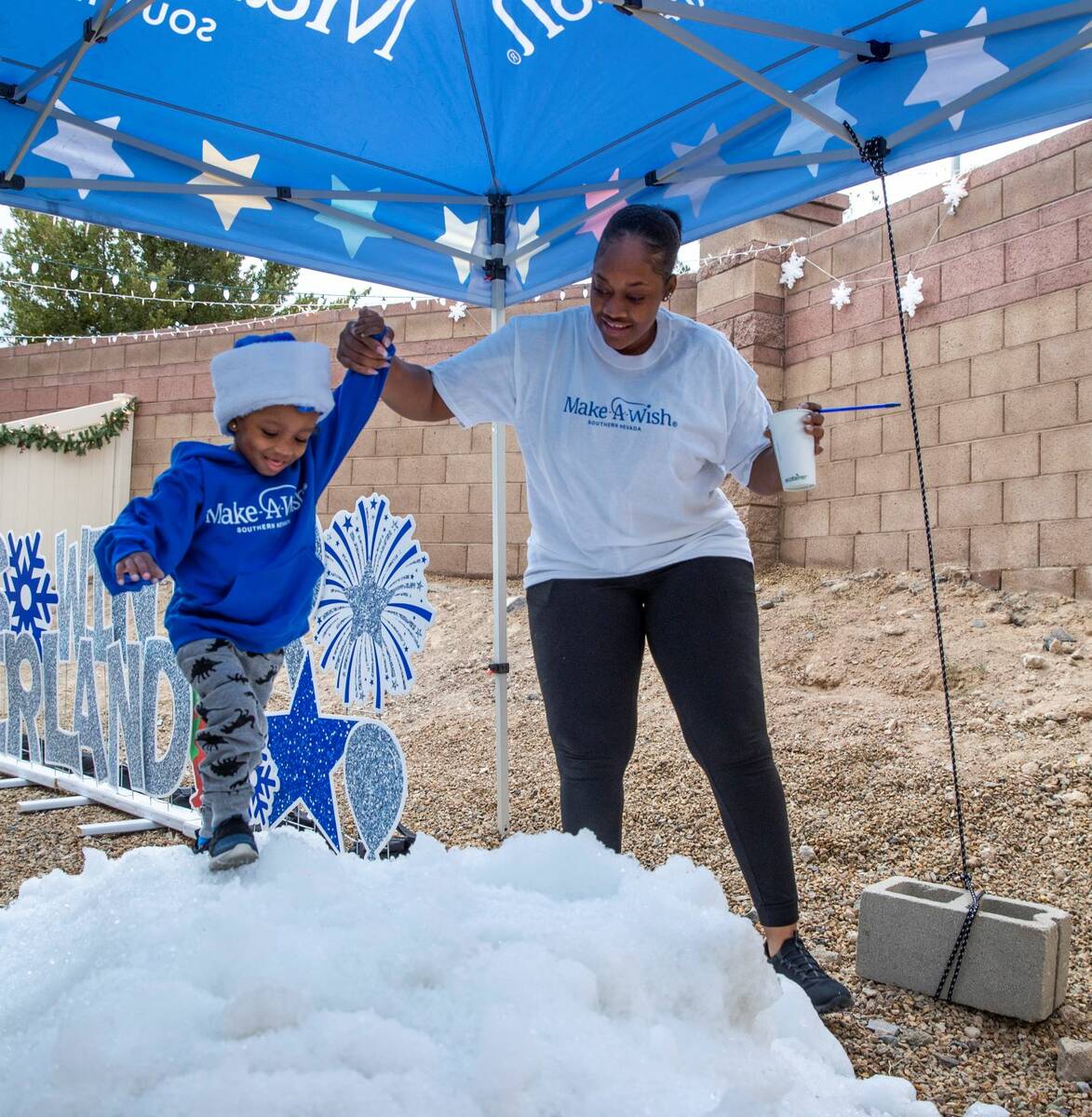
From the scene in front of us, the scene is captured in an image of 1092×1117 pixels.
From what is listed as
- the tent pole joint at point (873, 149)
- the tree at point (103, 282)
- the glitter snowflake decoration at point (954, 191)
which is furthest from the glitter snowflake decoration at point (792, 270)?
the tree at point (103, 282)

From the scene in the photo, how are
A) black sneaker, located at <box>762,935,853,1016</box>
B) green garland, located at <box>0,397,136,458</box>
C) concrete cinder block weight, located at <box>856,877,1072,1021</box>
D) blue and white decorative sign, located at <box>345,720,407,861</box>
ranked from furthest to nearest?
1. green garland, located at <box>0,397,136,458</box>
2. blue and white decorative sign, located at <box>345,720,407,861</box>
3. concrete cinder block weight, located at <box>856,877,1072,1021</box>
4. black sneaker, located at <box>762,935,853,1016</box>

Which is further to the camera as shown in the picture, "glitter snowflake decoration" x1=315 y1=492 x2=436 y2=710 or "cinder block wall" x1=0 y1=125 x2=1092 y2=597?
"cinder block wall" x1=0 y1=125 x2=1092 y2=597

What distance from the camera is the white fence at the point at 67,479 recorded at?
8617 millimetres

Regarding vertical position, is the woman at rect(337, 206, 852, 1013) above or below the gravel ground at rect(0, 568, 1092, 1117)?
above

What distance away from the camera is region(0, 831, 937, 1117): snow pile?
82 centimetres

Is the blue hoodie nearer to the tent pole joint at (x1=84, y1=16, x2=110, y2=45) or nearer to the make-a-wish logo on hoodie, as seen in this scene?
the make-a-wish logo on hoodie

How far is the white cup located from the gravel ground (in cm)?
102

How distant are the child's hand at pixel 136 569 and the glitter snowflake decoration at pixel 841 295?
4735 millimetres

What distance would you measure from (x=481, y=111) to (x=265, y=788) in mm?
1997

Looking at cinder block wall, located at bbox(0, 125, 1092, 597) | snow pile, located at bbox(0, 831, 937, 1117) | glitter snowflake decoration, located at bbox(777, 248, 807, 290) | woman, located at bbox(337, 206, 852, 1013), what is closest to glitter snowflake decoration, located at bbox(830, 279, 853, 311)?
cinder block wall, located at bbox(0, 125, 1092, 597)

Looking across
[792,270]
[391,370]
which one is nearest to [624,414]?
[391,370]

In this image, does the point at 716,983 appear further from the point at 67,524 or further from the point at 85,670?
the point at 67,524

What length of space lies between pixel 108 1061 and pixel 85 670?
11.2ft

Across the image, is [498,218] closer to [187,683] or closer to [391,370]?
[391,370]
